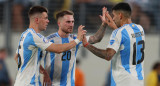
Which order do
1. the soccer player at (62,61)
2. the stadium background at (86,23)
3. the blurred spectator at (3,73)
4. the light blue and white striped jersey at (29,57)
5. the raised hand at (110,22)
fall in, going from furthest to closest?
the stadium background at (86,23)
the blurred spectator at (3,73)
the soccer player at (62,61)
the raised hand at (110,22)
the light blue and white striped jersey at (29,57)

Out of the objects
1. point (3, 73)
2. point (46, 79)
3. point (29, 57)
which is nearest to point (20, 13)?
point (3, 73)

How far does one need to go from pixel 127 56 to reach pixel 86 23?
711cm

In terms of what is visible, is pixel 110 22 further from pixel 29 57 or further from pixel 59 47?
pixel 29 57

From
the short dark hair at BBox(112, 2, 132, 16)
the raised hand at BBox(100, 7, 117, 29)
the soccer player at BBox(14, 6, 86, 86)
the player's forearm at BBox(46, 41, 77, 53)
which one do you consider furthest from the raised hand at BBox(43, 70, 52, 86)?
the short dark hair at BBox(112, 2, 132, 16)

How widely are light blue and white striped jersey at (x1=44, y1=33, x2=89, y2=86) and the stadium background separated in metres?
5.95

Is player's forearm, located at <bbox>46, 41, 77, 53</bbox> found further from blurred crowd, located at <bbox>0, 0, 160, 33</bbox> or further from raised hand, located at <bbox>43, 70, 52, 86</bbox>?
blurred crowd, located at <bbox>0, 0, 160, 33</bbox>

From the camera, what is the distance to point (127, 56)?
7809mm

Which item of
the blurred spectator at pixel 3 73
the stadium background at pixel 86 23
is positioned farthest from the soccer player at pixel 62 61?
the stadium background at pixel 86 23

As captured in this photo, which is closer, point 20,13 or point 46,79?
point 46,79

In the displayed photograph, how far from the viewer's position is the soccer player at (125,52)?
7.75 metres

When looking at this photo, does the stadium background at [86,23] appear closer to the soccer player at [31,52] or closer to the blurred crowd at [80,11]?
the blurred crowd at [80,11]

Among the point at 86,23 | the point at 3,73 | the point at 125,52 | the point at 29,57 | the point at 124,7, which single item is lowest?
the point at 3,73

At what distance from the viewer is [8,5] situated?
47.9ft

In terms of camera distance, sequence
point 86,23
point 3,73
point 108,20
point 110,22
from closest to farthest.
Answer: point 110,22 → point 108,20 → point 3,73 → point 86,23
